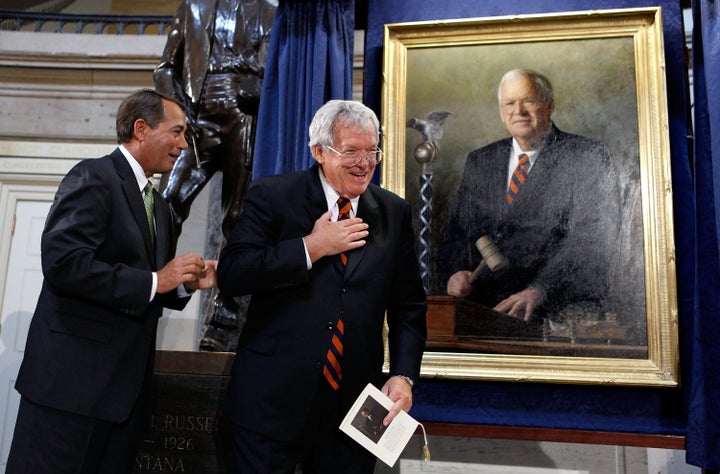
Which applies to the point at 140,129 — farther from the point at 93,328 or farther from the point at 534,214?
the point at 534,214

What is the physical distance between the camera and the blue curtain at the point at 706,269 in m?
2.49

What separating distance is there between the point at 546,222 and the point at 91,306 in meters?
1.98

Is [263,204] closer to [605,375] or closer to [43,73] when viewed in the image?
[605,375]

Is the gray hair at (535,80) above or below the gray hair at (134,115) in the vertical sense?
above

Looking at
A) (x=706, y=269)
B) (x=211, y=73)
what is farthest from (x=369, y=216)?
(x=211, y=73)

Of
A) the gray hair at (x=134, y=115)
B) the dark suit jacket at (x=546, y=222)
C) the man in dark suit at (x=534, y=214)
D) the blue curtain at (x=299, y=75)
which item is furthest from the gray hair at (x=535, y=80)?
the gray hair at (x=134, y=115)

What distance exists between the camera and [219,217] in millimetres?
4766

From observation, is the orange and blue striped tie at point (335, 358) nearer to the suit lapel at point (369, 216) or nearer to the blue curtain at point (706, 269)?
the suit lapel at point (369, 216)

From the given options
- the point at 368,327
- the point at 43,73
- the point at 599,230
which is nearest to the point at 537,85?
the point at 599,230

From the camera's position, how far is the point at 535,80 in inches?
125

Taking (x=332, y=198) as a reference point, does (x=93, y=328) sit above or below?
below

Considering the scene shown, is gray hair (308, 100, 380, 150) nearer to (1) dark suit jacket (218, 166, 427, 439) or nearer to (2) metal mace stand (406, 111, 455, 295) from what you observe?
(1) dark suit jacket (218, 166, 427, 439)

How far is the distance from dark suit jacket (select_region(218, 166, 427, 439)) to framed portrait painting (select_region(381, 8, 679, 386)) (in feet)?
3.44

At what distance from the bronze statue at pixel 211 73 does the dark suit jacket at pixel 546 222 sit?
55.9 inches
